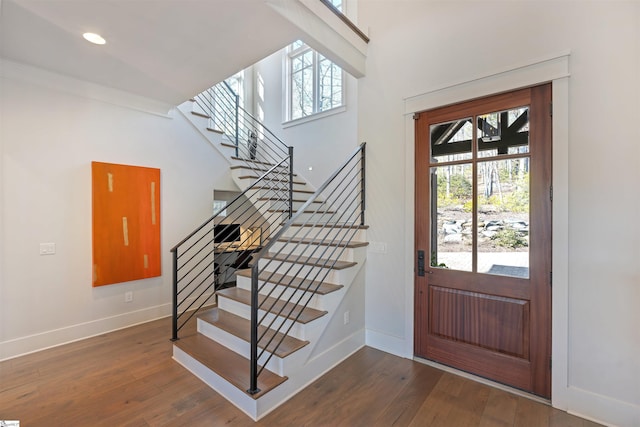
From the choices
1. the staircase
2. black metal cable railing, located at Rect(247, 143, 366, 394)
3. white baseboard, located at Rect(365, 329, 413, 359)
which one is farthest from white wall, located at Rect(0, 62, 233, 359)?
white baseboard, located at Rect(365, 329, 413, 359)

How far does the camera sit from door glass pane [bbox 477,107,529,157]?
2125mm

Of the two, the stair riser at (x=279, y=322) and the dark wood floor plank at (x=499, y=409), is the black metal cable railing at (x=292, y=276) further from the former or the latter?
the dark wood floor plank at (x=499, y=409)

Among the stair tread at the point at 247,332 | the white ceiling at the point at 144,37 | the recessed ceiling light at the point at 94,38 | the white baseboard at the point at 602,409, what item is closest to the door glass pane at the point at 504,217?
the white baseboard at the point at 602,409

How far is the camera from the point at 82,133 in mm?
3014

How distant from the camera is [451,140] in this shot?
8.06ft

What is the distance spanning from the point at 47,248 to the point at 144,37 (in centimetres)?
232

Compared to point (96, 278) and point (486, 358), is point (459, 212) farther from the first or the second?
point (96, 278)

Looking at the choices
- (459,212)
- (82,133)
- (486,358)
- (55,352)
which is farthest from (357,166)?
(55,352)

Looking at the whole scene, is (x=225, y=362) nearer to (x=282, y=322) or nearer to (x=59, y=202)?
(x=282, y=322)

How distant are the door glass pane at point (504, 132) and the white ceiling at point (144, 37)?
1.75 m

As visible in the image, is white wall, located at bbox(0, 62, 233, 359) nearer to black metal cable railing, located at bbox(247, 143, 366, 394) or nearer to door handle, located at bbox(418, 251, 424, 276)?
black metal cable railing, located at bbox(247, 143, 366, 394)

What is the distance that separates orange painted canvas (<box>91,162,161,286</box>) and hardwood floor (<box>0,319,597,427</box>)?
3.10 feet

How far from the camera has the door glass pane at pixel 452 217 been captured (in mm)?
2369

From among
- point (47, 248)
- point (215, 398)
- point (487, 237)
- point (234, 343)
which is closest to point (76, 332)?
point (47, 248)
